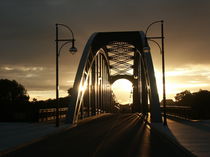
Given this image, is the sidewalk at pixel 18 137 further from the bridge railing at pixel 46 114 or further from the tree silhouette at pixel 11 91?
the tree silhouette at pixel 11 91

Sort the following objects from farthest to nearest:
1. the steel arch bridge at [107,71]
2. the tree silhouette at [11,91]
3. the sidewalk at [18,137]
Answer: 1. the tree silhouette at [11,91]
2. the steel arch bridge at [107,71]
3. the sidewalk at [18,137]

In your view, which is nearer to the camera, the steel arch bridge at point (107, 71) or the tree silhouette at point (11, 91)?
the steel arch bridge at point (107, 71)

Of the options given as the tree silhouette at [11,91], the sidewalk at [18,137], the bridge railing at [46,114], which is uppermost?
the tree silhouette at [11,91]

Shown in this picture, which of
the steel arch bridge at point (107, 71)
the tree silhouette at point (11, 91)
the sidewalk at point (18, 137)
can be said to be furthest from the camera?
the tree silhouette at point (11, 91)

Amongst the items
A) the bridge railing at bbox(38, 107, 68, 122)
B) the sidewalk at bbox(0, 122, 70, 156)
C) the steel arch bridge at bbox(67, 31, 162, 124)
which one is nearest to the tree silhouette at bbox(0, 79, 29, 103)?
the steel arch bridge at bbox(67, 31, 162, 124)

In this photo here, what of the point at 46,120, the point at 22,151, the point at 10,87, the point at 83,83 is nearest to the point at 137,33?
the point at 83,83

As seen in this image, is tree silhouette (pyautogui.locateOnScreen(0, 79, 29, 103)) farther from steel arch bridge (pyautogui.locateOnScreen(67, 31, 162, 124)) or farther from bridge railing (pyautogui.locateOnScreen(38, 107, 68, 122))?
bridge railing (pyautogui.locateOnScreen(38, 107, 68, 122))

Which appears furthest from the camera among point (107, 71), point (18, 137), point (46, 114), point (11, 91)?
point (11, 91)

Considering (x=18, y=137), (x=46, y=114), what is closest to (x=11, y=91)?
(x=46, y=114)

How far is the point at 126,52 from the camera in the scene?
69.8 m

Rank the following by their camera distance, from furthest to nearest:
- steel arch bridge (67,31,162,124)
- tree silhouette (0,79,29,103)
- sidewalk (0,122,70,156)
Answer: tree silhouette (0,79,29,103)
steel arch bridge (67,31,162,124)
sidewalk (0,122,70,156)

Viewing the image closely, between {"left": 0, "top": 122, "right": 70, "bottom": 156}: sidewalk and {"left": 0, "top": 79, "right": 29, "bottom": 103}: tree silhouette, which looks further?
{"left": 0, "top": 79, "right": 29, "bottom": 103}: tree silhouette

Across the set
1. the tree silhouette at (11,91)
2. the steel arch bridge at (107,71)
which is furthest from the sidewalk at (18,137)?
the tree silhouette at (11,91)

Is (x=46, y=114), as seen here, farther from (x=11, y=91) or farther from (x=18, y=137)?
(x=11, y=91)
